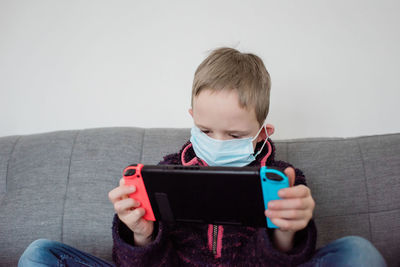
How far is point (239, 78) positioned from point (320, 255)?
1.57 ft

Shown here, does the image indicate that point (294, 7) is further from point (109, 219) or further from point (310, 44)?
point (109, 219)

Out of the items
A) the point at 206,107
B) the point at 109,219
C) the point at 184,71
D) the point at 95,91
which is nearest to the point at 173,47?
the point at 184,71

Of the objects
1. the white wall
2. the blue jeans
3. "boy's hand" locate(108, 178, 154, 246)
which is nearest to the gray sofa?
the white wall

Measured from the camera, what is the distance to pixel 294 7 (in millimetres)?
1321

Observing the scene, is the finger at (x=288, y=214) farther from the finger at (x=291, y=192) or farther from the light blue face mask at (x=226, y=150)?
the light blue face mask at (x=226, y=150)

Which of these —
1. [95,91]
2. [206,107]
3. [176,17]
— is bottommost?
[95,91]

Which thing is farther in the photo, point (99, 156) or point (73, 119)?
point (73, 119)

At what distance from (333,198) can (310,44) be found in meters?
0.64

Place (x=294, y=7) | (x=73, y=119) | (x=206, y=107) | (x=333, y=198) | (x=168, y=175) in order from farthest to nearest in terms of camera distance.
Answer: (x=73, y=119) → (x=294, y=7) → (x=333, y=198) → (x=206, y=107) → (x=168, y=175)

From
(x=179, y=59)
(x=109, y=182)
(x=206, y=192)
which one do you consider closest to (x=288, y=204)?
(x=206, y=192)

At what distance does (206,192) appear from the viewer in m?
0.67

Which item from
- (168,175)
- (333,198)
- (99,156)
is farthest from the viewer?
(99,156)

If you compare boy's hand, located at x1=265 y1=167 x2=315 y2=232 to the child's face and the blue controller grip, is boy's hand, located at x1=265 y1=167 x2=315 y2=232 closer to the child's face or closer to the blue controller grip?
the blue controller grip

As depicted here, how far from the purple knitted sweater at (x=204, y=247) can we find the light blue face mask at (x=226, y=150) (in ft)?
0.29
